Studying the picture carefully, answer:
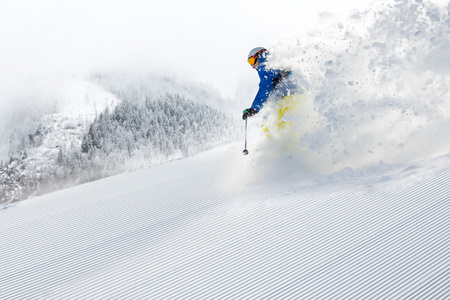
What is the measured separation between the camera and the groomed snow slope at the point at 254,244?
2.99 m

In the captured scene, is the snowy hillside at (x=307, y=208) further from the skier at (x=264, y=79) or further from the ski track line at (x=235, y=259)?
the skier at (x=264, y=79)

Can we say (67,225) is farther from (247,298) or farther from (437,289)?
(437,289)

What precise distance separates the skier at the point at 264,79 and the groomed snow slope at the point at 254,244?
1377 mm

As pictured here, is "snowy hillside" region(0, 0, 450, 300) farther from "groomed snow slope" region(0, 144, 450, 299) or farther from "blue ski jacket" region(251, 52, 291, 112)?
"blue ski jacket" region(251, 52, 291, 112)

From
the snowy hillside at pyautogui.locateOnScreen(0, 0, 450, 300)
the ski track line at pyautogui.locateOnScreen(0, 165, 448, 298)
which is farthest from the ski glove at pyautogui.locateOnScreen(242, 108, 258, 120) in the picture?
the ski track line at pyautogui.locateOnScreen(0, 165, 448, 298)

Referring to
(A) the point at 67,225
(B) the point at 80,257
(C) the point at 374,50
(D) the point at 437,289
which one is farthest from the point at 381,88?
(A) the point at 67,225

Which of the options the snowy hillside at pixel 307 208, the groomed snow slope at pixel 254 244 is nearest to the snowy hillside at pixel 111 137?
the snowy hillside at pixel 307 208

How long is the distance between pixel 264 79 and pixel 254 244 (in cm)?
292

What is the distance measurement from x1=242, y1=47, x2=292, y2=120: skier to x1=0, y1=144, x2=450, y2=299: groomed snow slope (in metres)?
1.38

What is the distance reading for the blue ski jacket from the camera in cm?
554

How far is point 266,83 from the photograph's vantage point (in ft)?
18.3

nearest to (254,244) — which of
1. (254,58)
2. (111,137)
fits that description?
(254,58)

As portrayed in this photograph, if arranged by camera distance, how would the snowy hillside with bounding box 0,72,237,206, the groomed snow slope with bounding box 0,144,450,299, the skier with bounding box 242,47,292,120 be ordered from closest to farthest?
the groomed snow slope with bounding box 0,144,450,299
the skier with bounding box 242,47,292,120
the snowy hillside with bounding box 0,72,237,206

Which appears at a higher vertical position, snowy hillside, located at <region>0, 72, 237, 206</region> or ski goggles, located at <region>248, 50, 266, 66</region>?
ski goggles, located at <region>248, 50, 266, 66</region>
